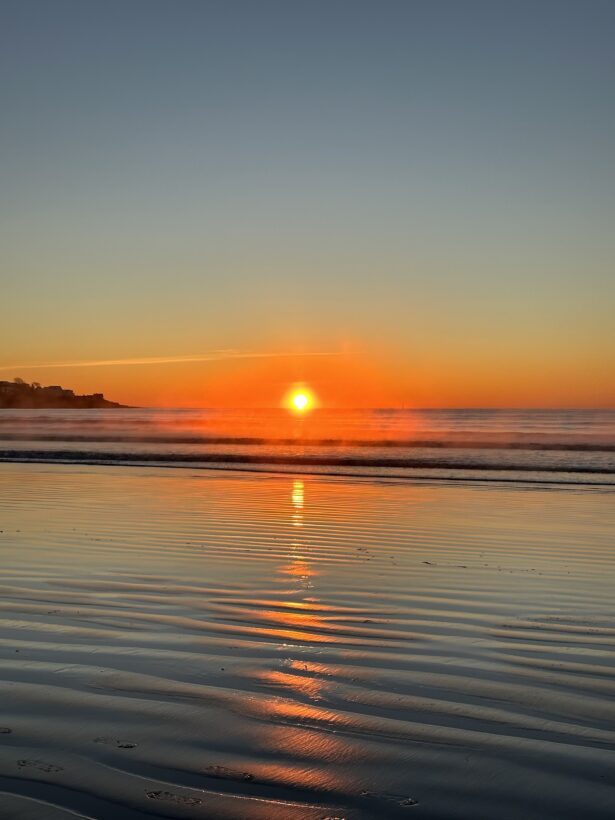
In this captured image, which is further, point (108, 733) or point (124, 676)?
point (124, 676)

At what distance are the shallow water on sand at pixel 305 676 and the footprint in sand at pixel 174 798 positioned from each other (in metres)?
0.01

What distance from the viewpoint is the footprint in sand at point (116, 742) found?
3301mm

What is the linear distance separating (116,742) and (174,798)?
1.92 ft

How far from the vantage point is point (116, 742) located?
11.0 feet

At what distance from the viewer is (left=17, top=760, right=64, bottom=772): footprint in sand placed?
3.07m

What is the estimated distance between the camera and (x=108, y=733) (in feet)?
→ 11.3

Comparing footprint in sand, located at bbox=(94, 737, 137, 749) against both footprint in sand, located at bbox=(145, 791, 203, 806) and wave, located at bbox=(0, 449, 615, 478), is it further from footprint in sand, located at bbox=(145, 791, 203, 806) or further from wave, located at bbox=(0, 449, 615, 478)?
wave, located at bbox=(0, 449, 615, 478)

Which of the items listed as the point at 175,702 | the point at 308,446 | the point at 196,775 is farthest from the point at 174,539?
the point at 308,446

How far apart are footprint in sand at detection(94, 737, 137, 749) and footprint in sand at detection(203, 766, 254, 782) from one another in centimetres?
39

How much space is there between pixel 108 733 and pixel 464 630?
2.75 metres

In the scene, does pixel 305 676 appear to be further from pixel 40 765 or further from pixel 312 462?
pixel 312 462

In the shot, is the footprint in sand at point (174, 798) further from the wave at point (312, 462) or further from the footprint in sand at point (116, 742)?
the wave at point (312, 462)

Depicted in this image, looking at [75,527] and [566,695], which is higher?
[75,527]

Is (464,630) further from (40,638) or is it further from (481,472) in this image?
(481,472)
